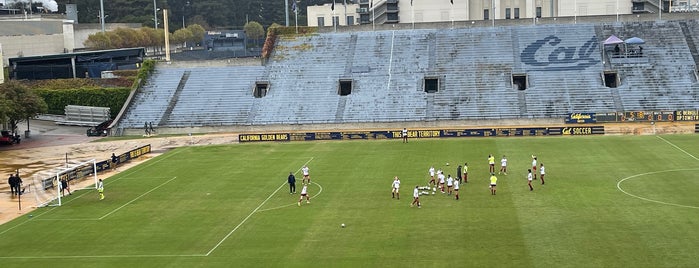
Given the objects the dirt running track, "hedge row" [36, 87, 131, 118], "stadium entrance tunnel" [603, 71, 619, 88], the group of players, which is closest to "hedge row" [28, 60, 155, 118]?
"hedge row" [36, 87, 131, 118]

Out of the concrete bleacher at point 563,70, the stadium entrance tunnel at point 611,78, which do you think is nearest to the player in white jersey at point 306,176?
the concrete bleacher at point 563,70

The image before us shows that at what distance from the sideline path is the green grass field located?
24.9ft

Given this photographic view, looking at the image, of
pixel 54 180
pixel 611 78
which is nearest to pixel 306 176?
pixel 54 180

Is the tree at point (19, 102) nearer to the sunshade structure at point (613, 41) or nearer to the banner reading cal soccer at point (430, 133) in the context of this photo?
the banner reading cal soccer at point (430, 133)

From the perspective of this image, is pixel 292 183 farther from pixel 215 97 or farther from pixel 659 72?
pixel 659 72

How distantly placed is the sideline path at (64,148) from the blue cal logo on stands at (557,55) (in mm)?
33866

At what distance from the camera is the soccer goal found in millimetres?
50625

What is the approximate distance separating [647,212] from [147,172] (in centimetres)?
3551

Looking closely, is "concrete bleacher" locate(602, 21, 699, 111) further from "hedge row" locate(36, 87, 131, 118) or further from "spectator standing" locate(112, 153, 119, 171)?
"hedge row" locate(36, 87, 131, 118)

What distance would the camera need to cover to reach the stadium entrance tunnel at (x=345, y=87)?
9106 centimetres

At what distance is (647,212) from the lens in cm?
4059

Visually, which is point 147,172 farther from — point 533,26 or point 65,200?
point 533,26

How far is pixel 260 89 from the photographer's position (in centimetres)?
9362

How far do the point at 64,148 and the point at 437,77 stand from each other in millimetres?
38989
